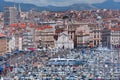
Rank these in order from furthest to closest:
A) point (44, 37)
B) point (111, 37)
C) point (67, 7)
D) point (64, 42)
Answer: point (67, 7) < point (111, 37) < point (44, 37) < point (64, 42)

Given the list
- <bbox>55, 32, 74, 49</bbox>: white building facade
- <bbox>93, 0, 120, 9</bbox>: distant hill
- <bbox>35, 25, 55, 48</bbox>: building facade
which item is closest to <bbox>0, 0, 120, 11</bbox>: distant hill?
<bbox>93, 0, 120, 9</bbox>: distant hill

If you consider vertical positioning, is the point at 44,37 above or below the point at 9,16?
below

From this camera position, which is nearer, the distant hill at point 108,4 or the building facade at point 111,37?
the building facade at point 111,37

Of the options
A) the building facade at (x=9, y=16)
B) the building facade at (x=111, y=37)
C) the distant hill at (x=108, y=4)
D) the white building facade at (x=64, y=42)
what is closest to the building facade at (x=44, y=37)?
the white building facade at (x=64, y=42)

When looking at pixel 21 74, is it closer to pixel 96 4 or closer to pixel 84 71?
pixel 84 71

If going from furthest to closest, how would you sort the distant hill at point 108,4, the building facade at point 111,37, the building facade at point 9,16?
the distant hill at point 108,4
the building facade at point 9,16
the building facade at point 111,37

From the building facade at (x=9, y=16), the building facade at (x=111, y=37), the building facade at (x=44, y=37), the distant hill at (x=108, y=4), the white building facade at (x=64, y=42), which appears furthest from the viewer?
the distant hill at (x=108, y=4)

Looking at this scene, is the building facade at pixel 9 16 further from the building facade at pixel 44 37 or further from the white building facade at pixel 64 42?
the white building facade at pixel 64 42

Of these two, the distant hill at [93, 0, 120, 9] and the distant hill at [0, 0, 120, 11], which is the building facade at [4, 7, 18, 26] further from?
the distant hill at [93, 0, 120, 9]

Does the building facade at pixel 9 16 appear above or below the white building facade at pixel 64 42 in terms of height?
above

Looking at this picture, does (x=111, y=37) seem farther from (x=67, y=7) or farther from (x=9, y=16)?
(x=67, y=7)

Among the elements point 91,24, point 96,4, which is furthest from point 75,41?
point 96,4

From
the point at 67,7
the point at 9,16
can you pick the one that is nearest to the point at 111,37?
the point at 9,16
